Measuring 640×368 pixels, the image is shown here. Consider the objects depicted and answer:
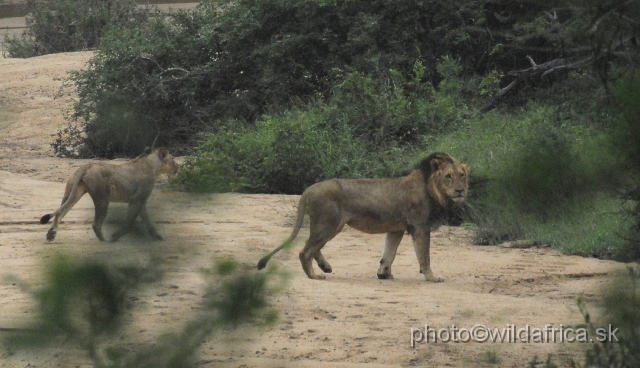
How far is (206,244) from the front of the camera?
8.02ft

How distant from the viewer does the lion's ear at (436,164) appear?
8750mm

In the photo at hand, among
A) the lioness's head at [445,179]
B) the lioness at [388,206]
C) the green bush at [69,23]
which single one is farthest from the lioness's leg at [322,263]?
the green bush at [69,23]

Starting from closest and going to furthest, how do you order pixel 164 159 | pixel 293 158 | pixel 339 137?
pixel 164 159
pixel 293 158
pixel 339 137

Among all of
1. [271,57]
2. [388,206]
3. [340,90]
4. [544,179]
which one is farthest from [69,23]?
[544,179]

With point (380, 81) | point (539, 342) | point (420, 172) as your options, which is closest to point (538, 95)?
point (380, 81)

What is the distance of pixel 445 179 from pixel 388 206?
53 centimetres

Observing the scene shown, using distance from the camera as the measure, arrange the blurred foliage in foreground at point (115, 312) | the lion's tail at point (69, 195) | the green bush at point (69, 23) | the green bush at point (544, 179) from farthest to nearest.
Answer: the green bush at point (69, 23) < the lion's tail at point (69, 195) < the green bush at point (544, 179) < the blurred foliage in foreground at point (115, 312)

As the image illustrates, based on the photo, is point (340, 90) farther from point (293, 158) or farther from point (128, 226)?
point (128, 226)

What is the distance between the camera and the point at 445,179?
8641mm

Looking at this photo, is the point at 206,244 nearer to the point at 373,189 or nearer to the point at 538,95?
the point at 373,189

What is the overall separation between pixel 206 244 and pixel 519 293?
242 inches

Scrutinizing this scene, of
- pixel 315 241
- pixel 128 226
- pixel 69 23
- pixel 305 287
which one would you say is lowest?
pixel 305 287

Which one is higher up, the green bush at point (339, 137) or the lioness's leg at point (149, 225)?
the lioness's leg at point (149, 225)

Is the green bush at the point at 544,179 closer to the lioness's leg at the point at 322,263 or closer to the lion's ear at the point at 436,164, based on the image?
the lion's ear at the point at 436,164
